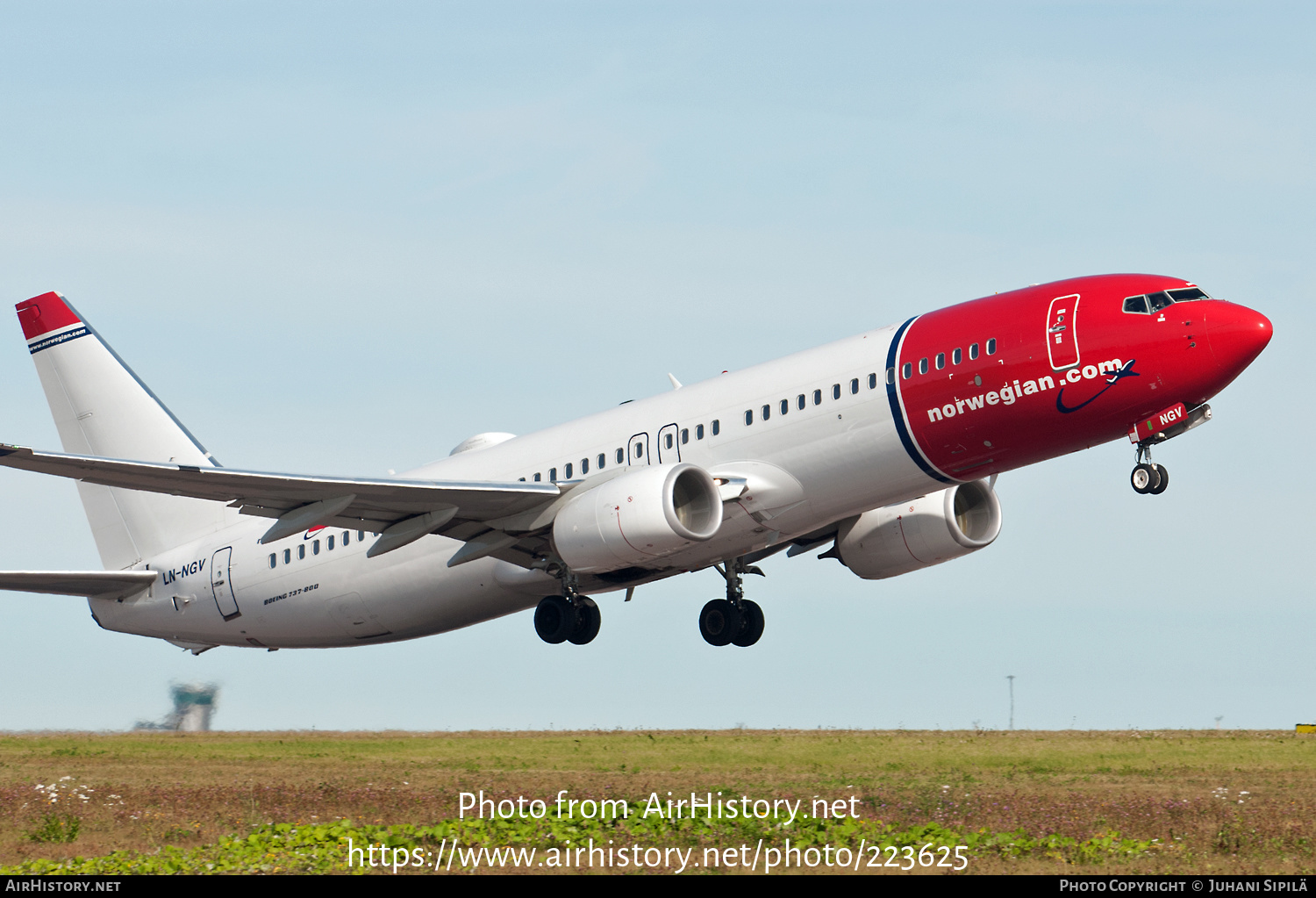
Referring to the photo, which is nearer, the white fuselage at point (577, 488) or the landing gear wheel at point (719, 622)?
the white fuselage at point (577, 488)

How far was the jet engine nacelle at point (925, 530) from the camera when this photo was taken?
31.7m

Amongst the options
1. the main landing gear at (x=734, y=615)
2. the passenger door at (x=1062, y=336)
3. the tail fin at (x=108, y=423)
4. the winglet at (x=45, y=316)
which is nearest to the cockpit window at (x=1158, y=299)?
the passenger door at (x=1062, y=336)

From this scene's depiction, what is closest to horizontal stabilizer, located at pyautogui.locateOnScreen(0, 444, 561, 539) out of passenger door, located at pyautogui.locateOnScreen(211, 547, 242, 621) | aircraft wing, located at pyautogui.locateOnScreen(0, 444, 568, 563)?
aircraft wing, located at pyautogui.locateOnScreen(0, 444, 568, 563)

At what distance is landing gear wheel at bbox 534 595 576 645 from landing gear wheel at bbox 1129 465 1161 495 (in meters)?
10.9

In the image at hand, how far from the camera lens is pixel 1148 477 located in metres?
25.5

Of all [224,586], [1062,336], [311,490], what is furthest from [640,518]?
[224,586]

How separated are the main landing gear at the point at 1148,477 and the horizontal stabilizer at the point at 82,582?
22287 mm

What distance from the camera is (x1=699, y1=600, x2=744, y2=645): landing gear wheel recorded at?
32.6 m

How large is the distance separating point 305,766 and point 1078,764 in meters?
15.3

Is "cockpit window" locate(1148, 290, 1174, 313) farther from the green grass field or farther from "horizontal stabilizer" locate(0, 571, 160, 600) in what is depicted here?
"horizontal stabilizer" locate(0, 571, 160, 600)

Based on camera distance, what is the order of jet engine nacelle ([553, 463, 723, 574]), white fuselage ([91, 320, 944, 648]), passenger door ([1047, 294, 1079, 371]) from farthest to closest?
1. white fuselage ([91, 320, 944, 648])
2. jet engine nacelle ([553, 463, 723, 574])
3. passenger door ([1047, 294, 1079, 371])

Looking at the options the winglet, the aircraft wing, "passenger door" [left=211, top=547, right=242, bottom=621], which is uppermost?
the winglet

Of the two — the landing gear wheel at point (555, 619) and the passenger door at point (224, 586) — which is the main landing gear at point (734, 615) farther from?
the passenger door at point (224, 586)

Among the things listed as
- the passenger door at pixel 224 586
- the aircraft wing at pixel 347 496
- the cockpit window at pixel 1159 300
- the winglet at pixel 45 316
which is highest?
the winglet at pixel 45 316
